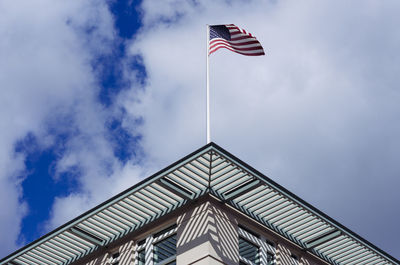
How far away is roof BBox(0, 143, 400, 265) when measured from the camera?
25.7 metres

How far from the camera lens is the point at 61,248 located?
29.9 m

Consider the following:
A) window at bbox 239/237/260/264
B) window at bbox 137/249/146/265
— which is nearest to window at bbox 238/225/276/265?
window at bbox 239/237/260/264

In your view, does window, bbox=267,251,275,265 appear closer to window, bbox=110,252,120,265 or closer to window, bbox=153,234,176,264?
window, bbox=153,234,176,264

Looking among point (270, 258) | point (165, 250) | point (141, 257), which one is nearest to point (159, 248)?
point (165, 250)

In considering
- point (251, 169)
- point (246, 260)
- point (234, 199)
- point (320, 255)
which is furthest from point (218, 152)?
point (320, 255)

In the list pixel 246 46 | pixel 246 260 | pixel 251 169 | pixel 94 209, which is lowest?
pixel 246 260

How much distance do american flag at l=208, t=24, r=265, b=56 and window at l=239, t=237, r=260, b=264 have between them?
7880mm

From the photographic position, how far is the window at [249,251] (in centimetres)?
2753

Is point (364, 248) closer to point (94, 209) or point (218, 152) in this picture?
point (218, 152)

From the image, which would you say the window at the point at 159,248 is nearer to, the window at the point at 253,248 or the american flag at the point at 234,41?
the window at the point at 253,248

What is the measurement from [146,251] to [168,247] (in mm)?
997

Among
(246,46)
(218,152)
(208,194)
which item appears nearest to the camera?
(218,152)

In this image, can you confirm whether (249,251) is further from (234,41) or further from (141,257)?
(234,41)

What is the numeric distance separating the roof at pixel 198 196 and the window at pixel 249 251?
1.01 metres
